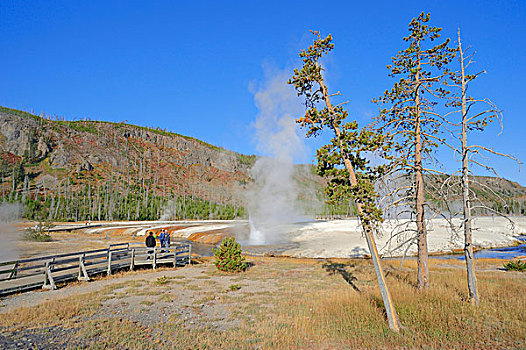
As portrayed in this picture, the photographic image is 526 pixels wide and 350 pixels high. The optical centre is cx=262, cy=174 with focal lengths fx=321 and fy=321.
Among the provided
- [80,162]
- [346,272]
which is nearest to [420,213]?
[346,272]

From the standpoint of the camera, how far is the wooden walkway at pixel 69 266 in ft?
47.4

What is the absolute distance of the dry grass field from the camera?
26.2ft

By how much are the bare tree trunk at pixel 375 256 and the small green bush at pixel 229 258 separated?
12.6 m

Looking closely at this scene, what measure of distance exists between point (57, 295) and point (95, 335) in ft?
21.4

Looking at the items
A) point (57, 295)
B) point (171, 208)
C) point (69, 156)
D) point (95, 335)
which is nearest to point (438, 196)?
point (95, 335)

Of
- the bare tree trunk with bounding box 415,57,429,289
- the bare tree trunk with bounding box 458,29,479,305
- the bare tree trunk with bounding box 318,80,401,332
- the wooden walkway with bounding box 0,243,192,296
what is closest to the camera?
the bare tree trunk with bounding box 318,80,401,332

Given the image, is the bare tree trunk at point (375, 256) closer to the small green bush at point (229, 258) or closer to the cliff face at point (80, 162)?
the small green bush at point (229, 258)

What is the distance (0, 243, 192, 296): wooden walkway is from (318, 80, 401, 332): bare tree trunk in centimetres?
1383

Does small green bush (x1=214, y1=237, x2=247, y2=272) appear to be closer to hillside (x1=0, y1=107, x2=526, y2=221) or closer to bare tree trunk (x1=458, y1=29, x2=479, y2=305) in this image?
bare tree trunk (x1=458, y1=29, x2=479, y2=305)

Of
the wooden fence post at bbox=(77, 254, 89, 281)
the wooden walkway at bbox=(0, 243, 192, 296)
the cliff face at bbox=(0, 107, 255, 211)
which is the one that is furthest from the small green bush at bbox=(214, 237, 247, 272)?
the cliff face at bbox=(0, 107, 255, 211)

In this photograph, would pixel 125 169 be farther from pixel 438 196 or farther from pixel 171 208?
pixel 438 196

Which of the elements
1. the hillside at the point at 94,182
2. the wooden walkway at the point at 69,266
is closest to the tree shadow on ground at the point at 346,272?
the wooden walkway at the point at 69,266

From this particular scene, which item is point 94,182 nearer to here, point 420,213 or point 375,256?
point 420,213

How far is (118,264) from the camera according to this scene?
20.0 metres
